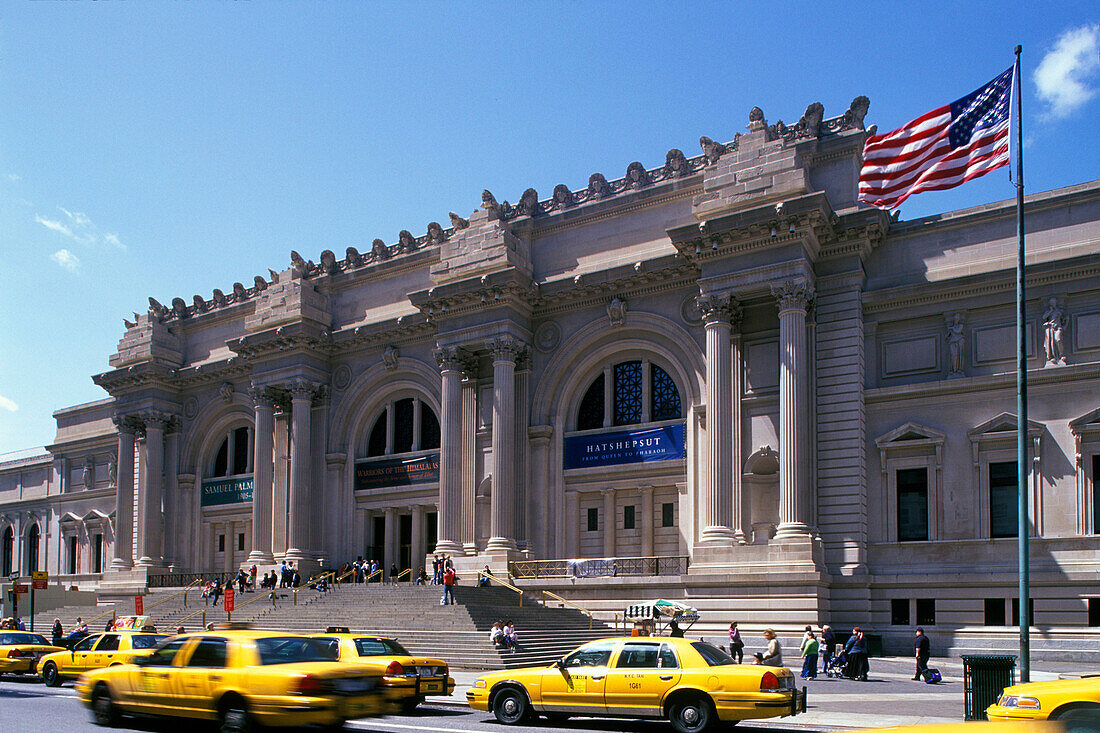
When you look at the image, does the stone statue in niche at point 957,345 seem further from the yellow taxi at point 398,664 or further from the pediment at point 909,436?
the yellow taxi at point 398,664

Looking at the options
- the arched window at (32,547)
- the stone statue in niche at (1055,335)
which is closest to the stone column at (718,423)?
the stone statue in niche at (1055,335)

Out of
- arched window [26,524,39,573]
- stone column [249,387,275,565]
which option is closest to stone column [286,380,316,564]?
stone column [249,387,275,565]

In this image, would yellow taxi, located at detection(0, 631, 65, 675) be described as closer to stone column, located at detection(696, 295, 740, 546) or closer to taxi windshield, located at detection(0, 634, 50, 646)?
taxi windshield, located at detection(0, 634, 50, 646)

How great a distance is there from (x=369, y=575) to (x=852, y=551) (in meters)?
21.6

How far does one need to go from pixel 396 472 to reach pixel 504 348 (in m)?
9.60

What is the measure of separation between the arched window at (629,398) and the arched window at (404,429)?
333 inches

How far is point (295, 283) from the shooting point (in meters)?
49.5

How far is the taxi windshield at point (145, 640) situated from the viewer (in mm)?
23719

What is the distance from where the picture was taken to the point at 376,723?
56.3 ft

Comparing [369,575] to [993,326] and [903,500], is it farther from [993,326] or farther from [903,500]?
[993,326]

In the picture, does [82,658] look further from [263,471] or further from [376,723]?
[263,471]

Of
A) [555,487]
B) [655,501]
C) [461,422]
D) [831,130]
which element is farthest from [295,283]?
[831,130]

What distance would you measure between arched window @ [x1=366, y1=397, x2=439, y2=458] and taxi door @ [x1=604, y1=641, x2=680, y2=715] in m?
29.7

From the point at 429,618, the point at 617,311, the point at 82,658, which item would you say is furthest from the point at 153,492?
the point at 82,658
